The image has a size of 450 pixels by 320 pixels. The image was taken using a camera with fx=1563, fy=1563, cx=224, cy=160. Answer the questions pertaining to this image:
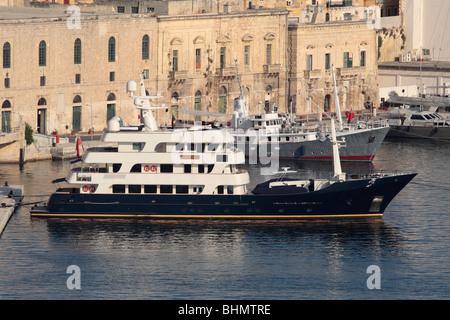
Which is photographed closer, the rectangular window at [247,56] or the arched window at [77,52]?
the arched window at [77,52]

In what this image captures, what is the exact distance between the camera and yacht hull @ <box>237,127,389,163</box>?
12062 centimetres

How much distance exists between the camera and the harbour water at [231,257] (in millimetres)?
73938

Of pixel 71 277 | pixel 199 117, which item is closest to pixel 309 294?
pixel 71 277

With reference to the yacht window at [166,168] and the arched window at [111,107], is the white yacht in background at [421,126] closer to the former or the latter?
the arched window at [111,107]

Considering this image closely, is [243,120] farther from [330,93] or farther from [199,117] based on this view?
[330,93]

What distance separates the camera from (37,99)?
120 meters

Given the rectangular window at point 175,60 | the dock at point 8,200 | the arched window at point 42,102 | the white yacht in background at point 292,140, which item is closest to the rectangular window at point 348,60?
the rectangular window at point 175,60

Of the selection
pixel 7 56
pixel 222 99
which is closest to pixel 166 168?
pixel 7 56

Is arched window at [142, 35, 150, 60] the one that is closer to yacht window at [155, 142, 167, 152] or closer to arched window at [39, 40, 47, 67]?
arched window at [39, 40, 47, 67]

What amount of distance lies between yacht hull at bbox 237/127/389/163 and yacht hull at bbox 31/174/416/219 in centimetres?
3140

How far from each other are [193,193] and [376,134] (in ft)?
117

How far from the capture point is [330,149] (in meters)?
121

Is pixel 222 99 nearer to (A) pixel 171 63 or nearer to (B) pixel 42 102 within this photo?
(A) pixel 171 63

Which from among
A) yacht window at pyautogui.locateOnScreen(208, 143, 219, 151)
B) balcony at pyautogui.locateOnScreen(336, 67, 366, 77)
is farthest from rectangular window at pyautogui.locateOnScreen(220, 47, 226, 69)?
yacht window at pyautogui.locateOnScreen(208, 143, 219, 151)
